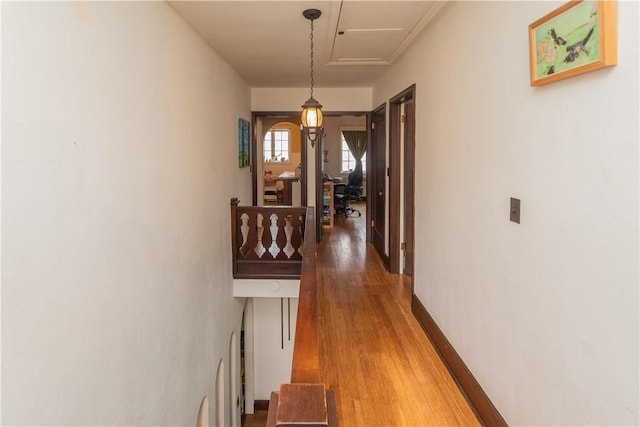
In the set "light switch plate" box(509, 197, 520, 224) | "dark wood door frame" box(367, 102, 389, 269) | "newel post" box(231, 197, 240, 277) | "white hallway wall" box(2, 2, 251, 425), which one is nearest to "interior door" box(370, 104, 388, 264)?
"dark wood door frame" box(367, 102, 389, 269)

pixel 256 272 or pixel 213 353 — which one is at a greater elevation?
pixel 256 272

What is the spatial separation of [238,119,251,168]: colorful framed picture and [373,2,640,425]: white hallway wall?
3.16 meters

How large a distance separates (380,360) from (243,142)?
389cm

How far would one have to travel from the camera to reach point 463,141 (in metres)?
2.62

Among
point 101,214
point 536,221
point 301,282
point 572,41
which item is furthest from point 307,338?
point 572,41

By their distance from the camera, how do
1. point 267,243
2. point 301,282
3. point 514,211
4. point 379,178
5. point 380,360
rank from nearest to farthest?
point 514,211, point 301,282, point 380,360, point 267,243, point 379,178

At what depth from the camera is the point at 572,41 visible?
1446 mm

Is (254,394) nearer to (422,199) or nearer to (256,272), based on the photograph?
(256,272)

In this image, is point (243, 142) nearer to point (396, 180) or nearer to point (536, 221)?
point (396, 180)

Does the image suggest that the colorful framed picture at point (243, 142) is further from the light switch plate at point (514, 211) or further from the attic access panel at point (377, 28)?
the light switch plate at point (514, 211)

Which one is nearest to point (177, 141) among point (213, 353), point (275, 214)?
point (275, 214)

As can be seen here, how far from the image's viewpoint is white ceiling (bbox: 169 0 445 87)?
2914 mm

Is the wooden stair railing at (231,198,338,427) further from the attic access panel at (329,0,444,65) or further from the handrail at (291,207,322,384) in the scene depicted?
the attic access panel at (329,0,444,65)

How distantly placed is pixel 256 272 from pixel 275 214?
2.57ft
